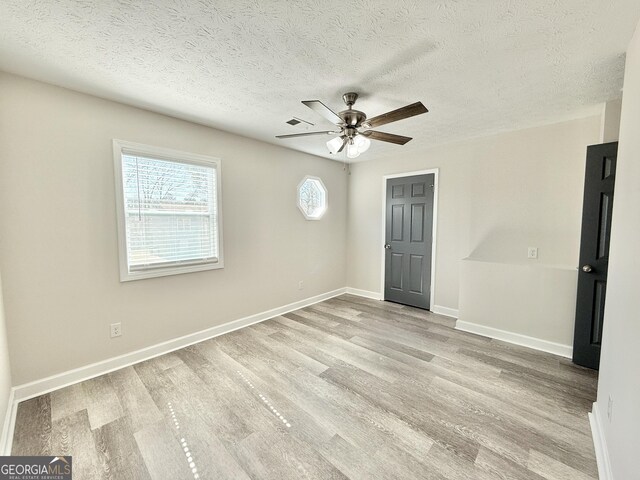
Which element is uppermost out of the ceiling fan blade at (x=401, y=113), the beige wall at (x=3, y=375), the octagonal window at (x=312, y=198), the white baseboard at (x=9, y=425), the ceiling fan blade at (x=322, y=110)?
A: the ceiling fan blade at (x=322, y=110)

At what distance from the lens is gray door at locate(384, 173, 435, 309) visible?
3.96 meters

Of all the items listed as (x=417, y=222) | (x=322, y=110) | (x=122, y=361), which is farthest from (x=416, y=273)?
(x=122, y=361)

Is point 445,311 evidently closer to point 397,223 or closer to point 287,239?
point 397,223

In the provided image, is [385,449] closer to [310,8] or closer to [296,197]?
[310,8]

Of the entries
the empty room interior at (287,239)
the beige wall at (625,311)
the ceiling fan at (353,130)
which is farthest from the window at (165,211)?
the beige wall at (625,311)

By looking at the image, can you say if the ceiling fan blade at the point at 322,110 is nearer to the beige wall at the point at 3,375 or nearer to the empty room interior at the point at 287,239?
the empty room interior at the point at 287,239

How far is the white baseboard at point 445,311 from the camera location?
12.3 feet

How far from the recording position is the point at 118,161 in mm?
2363

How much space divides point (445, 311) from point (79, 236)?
4.30 meters

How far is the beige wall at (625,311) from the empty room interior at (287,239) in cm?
3

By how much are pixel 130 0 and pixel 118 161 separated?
1475mm

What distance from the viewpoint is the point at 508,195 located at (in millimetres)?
3205

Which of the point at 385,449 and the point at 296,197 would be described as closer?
the point at 385,449

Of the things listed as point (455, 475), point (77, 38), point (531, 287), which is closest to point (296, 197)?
point (77, 38)
